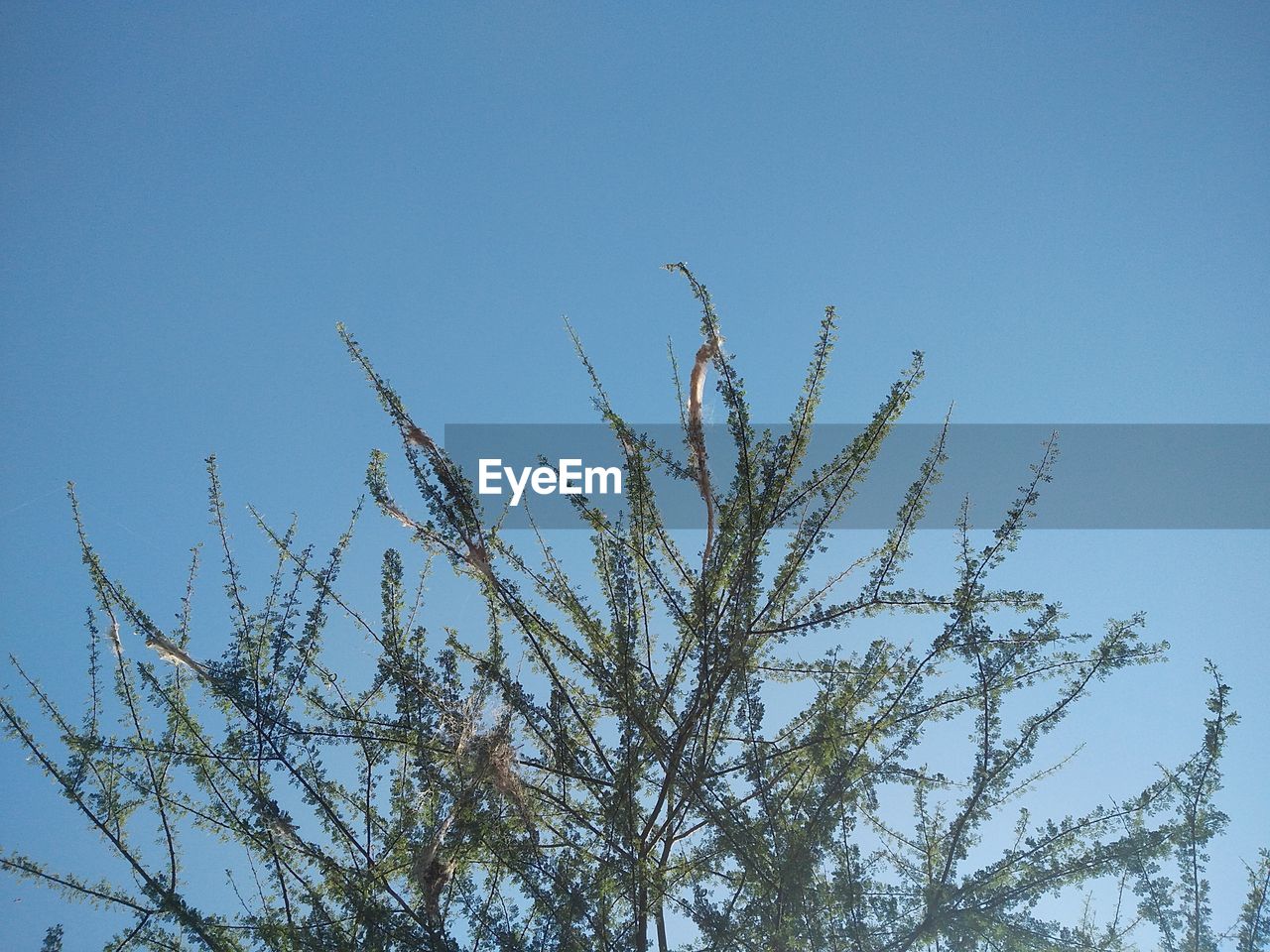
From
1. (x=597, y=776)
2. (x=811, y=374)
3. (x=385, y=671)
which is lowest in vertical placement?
(x=597, y=776)

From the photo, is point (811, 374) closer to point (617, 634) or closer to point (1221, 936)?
point (617, 634)

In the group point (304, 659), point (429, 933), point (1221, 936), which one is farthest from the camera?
point (304, 659)

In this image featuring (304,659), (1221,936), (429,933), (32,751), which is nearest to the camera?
(429,933)

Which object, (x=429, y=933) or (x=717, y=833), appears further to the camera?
(x=717, y=833)

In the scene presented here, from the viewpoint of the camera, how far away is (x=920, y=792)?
4395 mm

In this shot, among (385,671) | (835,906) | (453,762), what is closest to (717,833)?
(835,906)

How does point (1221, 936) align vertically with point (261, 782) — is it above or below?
below

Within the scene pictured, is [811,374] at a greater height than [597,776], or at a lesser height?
greater

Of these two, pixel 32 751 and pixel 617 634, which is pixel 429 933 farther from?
pixel 32 751

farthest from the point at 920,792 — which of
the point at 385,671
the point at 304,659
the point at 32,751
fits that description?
the point at 32,751

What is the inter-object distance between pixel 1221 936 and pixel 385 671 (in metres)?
4.32

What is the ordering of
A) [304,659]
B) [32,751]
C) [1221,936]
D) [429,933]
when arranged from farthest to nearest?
[304,659] < [1221,936] < [32,751] < [429,933]

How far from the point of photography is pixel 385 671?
13.4 ft

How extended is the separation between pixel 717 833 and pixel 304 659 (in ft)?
7.59
